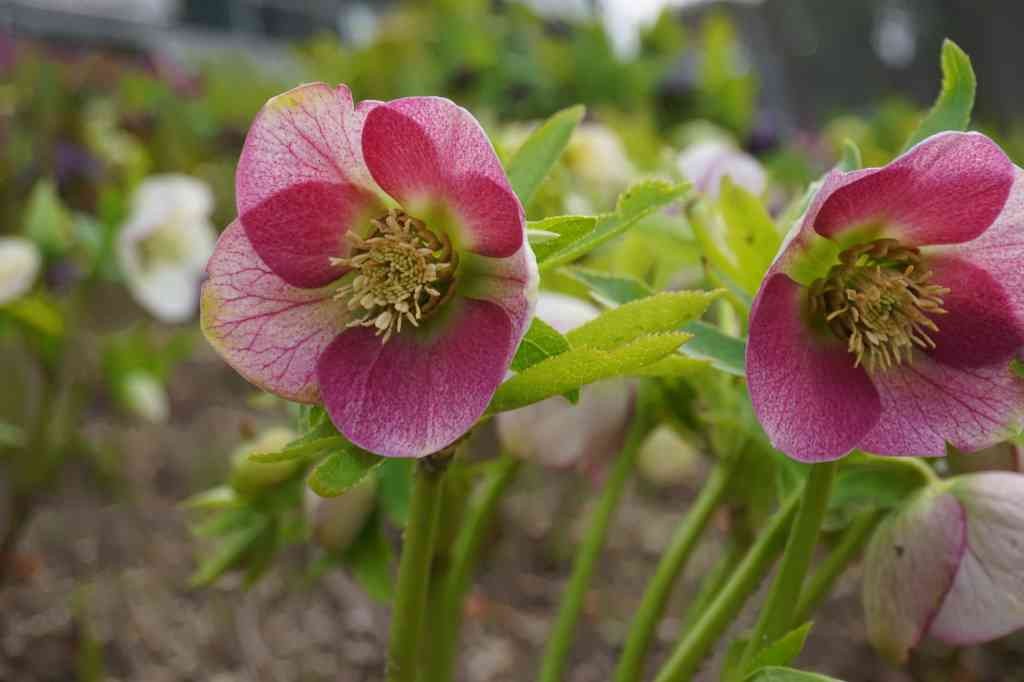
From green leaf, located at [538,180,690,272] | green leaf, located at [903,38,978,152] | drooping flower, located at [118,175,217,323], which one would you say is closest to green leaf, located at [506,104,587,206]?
green leaf, located at [538,180,690,272]

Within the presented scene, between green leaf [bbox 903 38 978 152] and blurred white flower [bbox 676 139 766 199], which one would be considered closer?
green leaf [bbox 903 38 978 152]

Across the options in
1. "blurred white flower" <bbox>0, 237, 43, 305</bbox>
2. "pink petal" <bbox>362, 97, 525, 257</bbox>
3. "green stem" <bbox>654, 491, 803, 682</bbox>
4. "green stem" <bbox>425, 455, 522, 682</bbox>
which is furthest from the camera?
"blurred white flower" <bbox>0, 237, 43, 305</bbox>

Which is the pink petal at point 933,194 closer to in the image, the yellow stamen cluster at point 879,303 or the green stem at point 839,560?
the yellow stamen cluster at point 879,303

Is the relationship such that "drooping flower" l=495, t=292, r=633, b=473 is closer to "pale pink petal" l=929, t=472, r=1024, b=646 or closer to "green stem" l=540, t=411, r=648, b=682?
"green stem" l=540, t=411, r=648, b=682

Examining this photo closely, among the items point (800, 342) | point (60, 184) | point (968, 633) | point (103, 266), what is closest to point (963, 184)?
point (800, 342)

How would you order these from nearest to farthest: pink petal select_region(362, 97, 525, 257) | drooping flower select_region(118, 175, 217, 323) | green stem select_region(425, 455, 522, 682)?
pink petal select_region(362, 97, 525, 257) < green stem select_region(425, 455, 522, 682) < drooping flower select_region(118, 175, 217, 323)

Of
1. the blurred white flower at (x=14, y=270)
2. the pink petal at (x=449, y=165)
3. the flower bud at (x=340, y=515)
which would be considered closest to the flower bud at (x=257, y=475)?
the flower bud at (x=340, y=515)

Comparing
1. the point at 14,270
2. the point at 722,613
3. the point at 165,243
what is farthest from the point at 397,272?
the point at 165,243

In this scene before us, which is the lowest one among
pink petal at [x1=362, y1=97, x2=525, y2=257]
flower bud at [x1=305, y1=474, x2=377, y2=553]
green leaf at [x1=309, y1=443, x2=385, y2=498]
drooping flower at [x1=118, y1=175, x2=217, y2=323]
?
drooping flower at [x1=118, y1=175, x2=217, y2=323]
